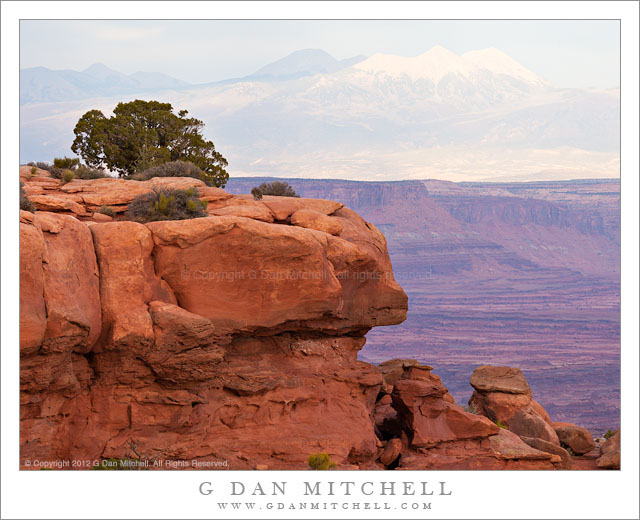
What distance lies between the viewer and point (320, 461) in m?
19.7

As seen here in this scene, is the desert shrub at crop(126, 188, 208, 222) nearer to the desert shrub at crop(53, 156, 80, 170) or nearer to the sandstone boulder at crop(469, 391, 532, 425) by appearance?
the desert shrub at crop(53, 156, 80, 170)

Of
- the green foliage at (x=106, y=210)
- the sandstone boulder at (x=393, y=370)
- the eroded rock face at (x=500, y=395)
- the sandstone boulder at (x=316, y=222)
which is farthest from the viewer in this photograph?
the eroded rock face at (x=500, y=395)

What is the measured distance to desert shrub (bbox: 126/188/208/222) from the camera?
21.2m

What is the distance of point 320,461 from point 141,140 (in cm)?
1890

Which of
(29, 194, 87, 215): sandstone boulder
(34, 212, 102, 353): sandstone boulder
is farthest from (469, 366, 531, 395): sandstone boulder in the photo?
(34, 212, 102, 353): sandstone boulder

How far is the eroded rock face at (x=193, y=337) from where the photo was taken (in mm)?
17062

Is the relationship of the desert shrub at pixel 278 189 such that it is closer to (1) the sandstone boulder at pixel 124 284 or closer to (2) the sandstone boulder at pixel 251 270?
(2) the sandstone boulder at pixel 251 270

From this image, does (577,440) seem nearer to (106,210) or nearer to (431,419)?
(431,419)

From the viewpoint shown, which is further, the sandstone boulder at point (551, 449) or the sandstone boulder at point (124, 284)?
the sandstone boulder at point (551, 449)

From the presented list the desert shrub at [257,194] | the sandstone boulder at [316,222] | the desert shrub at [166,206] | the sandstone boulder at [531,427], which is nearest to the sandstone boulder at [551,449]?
the sandstone boulder at [531,427]

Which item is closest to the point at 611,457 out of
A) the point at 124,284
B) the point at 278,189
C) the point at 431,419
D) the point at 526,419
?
the point at 526,419

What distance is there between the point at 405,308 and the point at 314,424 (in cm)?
490

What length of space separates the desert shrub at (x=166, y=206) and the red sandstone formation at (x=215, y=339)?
2.36 feet

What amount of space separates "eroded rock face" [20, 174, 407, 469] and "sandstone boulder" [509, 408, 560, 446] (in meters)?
8.51
